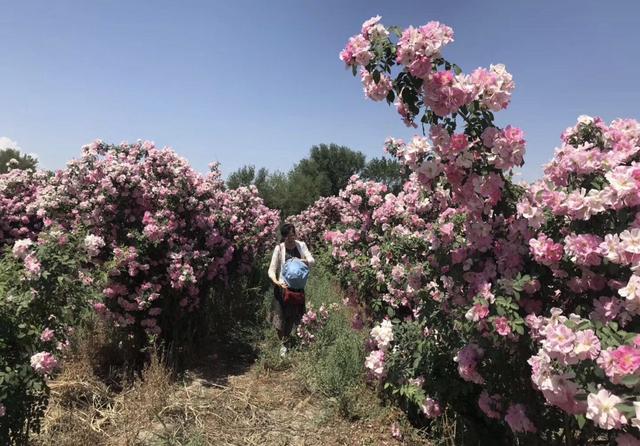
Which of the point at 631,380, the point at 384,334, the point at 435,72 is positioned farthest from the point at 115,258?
the point at 631,380

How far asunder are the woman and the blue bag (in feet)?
0.27

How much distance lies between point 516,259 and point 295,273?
313cm

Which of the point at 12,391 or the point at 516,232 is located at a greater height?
the point at 516,232

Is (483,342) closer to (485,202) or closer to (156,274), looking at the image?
(485,202)

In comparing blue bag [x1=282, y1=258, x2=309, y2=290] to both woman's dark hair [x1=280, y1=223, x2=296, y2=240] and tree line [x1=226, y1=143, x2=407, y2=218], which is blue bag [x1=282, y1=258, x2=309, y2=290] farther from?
tree line [x1=226, y1=143, x2=407, y2=218]

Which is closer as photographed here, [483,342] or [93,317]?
[483,342]

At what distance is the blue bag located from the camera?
5.22 metres

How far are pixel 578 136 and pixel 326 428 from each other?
287 centimetres

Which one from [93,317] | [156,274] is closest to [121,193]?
[156,274]

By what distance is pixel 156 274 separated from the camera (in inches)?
189

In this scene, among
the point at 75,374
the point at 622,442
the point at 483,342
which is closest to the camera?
the point at 622,442

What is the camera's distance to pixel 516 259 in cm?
239

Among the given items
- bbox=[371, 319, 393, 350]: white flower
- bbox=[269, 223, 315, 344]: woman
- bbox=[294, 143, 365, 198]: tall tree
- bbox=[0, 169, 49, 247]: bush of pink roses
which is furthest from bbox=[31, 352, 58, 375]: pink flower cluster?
bbox=[294, 143, 365, 198]: tall tree

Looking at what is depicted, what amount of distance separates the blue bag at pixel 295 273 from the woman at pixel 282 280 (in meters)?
0.08
